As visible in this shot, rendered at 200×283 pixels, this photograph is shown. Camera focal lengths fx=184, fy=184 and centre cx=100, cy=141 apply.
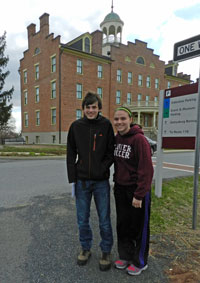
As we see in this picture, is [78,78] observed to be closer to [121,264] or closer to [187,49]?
[187,49]

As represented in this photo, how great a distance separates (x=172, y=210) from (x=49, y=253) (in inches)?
100

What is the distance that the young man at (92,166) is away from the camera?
7.01ft

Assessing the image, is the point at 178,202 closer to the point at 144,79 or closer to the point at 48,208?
the point at 48,208

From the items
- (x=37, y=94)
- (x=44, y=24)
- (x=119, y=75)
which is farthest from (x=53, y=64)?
(x=119, y=75)

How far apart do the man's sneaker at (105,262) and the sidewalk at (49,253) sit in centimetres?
6

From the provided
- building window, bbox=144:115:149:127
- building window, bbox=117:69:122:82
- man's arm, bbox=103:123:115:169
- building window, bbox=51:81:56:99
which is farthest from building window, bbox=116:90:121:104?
man's arm, bbox=103:123:115:169

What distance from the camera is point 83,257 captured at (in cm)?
→ 218

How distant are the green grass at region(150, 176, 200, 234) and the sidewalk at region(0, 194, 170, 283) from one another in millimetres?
545

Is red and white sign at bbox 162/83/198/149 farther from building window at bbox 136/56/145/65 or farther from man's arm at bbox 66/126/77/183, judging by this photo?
building window at bbox 136/56/145/65

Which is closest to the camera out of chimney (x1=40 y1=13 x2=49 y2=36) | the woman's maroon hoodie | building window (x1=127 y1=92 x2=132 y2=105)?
the woman's maroon hoodie

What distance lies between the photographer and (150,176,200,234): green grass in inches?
121

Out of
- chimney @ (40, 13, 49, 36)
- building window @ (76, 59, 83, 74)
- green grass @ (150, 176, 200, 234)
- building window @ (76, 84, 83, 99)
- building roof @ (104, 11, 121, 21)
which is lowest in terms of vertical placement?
green grass @ (150, 176, 200, 234)

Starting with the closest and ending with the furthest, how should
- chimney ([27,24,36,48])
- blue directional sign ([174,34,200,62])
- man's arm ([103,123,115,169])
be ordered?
man's arm ([103,123,115,169]) → blue directional sign ([174,34,200,62]) → chimney ([27,24,36,48])

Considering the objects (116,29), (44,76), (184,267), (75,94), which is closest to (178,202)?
(184,267)
